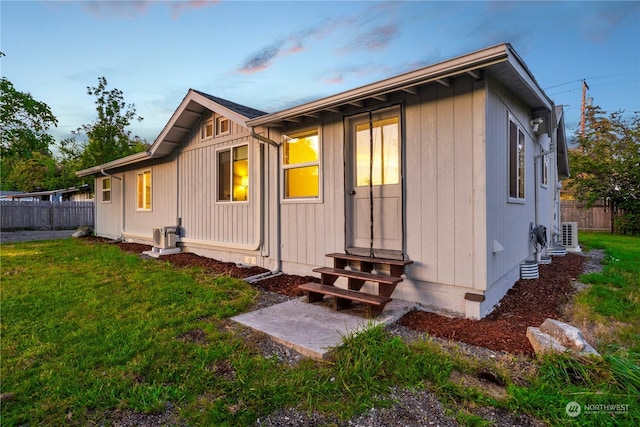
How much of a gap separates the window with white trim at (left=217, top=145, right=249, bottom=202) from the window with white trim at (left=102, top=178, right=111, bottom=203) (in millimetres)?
7189

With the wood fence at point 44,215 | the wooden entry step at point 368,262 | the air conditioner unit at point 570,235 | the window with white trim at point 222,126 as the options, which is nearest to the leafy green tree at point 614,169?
the air conditioner unit at point 570,235

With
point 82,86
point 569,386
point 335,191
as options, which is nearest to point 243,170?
point 335,191

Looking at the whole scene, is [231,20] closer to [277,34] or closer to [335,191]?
[277,34]

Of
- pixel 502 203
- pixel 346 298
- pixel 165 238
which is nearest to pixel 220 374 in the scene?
pixel 346 298

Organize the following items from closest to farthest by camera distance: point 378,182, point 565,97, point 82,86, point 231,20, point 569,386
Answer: point 569,386 < point 378,182 < point 231,20 < point 82,86 < point 565,97

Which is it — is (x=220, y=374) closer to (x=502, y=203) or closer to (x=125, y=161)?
(x=502, y=203)

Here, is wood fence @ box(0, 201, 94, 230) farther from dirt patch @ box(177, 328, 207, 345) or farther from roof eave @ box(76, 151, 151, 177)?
dirt patch @ box(177, 328, 207, 345)

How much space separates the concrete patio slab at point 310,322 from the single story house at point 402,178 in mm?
782

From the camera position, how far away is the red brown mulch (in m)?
2.79

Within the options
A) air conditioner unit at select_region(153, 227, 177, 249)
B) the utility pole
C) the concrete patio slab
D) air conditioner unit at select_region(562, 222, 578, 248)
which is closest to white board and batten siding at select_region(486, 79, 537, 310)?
the concrete patio slab

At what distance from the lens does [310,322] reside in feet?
10.6

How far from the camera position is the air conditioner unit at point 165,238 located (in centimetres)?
772

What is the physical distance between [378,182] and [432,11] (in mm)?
4114

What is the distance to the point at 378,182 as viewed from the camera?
424 cm
